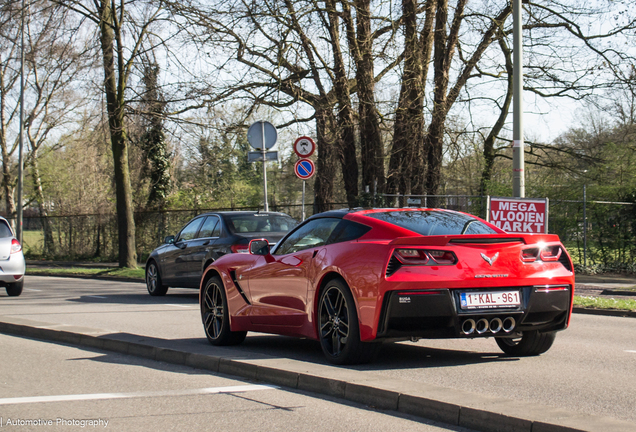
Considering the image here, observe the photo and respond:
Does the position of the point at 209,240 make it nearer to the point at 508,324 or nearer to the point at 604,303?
the point at 604,303

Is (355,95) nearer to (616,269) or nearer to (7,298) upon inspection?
(616,269)

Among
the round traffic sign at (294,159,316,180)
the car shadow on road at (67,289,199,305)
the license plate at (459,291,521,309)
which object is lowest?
the car shadow on road at (67,289,199,305)

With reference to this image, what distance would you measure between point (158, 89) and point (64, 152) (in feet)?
118

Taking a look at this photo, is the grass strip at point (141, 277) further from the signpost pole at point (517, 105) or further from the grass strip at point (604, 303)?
the signpost pole at point (517, 105)

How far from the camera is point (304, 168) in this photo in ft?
54.1

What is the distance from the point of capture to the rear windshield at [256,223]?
531 inches

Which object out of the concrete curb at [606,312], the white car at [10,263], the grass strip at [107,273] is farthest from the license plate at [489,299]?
the grass strip at [107,273]

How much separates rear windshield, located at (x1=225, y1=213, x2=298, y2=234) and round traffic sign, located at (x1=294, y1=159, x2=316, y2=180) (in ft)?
7.87

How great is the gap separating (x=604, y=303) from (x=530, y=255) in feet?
21.7

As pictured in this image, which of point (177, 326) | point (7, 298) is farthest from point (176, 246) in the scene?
point (177, 326)

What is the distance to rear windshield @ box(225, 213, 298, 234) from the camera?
13485mm

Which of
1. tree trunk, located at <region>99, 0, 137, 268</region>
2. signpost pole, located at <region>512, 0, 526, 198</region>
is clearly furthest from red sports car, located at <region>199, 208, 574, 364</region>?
tree trunk, located at <region>99, 0, 137, 268</region>

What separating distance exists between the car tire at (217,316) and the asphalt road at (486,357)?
0.15 m

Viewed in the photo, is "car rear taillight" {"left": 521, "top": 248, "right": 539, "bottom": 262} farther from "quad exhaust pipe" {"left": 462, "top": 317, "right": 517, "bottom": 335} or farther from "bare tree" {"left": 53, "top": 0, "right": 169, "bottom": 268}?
"bare tree" {"left": 53, "top": 0, "right": 169, "bottom": 268}
